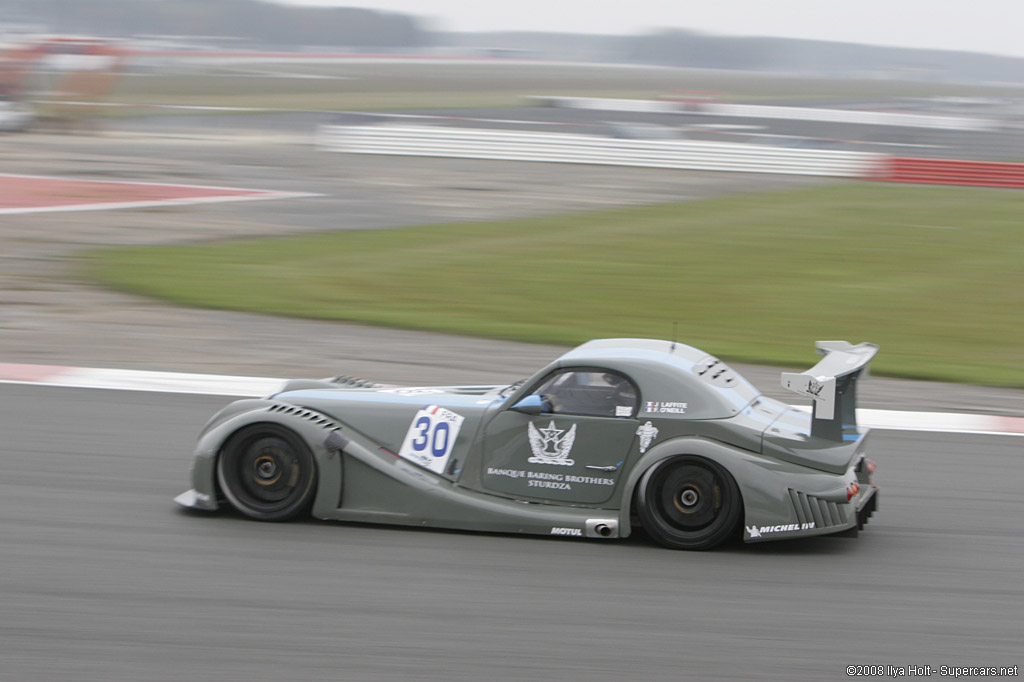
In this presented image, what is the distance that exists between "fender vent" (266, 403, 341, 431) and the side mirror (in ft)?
3.46

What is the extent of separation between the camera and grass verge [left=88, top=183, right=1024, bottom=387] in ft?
43.0

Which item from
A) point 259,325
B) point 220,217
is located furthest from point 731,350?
point 220,217

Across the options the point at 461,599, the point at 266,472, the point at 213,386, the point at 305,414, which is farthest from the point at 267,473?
the point at 213,386

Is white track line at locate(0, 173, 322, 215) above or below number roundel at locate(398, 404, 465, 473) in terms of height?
above

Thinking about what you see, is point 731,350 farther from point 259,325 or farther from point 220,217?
point 220,217

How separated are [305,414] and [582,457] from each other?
5.21ft

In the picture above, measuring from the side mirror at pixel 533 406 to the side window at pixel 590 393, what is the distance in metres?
0.05

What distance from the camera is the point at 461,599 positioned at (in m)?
5.52

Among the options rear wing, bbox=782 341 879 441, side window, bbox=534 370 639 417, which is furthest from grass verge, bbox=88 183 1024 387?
side window, bbox=534 370 639 417

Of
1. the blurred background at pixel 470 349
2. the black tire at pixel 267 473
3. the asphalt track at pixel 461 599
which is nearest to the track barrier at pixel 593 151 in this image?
the blurred background at pixel 470 349

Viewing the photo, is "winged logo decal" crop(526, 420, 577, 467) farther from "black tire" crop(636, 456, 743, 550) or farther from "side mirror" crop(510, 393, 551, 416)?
"black tire" crop(636, 456, 743, 550)

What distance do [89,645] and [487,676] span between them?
5.71 feet

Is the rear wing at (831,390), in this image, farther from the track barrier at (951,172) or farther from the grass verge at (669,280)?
the track barrier at (951,172)

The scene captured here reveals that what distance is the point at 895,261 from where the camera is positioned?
18.1 meters
